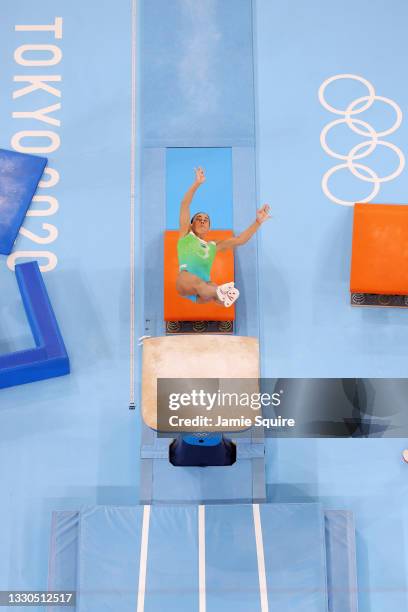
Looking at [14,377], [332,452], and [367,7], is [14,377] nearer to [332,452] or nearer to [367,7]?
[332,452]

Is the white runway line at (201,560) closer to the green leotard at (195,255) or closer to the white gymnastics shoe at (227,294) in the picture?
the white gymnastics shoe at (227,294)

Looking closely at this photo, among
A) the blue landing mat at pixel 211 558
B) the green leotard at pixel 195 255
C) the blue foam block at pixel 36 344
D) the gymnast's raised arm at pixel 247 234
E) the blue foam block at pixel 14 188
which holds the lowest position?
the blue landing mat at pixel 211 558

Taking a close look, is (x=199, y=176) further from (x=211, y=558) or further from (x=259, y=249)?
(x=211, y=558)

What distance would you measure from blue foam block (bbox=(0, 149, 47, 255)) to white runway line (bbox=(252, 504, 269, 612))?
2459mm

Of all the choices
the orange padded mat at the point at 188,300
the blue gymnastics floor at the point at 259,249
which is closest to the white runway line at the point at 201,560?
the blue gymnastics floor at the point at 259,249

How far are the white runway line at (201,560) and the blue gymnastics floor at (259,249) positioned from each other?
1.73 ft

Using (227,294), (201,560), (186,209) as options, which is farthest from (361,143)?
(201,560)

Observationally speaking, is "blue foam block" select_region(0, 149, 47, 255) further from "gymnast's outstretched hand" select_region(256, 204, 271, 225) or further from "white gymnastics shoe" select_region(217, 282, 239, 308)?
"gymnast's outstretched hand" select_region(256, 204, 271, 225)

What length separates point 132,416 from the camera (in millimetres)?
5219

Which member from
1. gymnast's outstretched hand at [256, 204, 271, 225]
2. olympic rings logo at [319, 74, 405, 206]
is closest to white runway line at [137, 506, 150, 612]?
gymnast's outstretched hand at [256, 204, 271, 225]

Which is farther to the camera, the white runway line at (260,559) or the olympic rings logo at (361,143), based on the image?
the olympic rings logo at (361,143)

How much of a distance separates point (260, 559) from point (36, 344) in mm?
1943

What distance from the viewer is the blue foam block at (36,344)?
203 inches

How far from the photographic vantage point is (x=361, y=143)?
5910 millimetres
